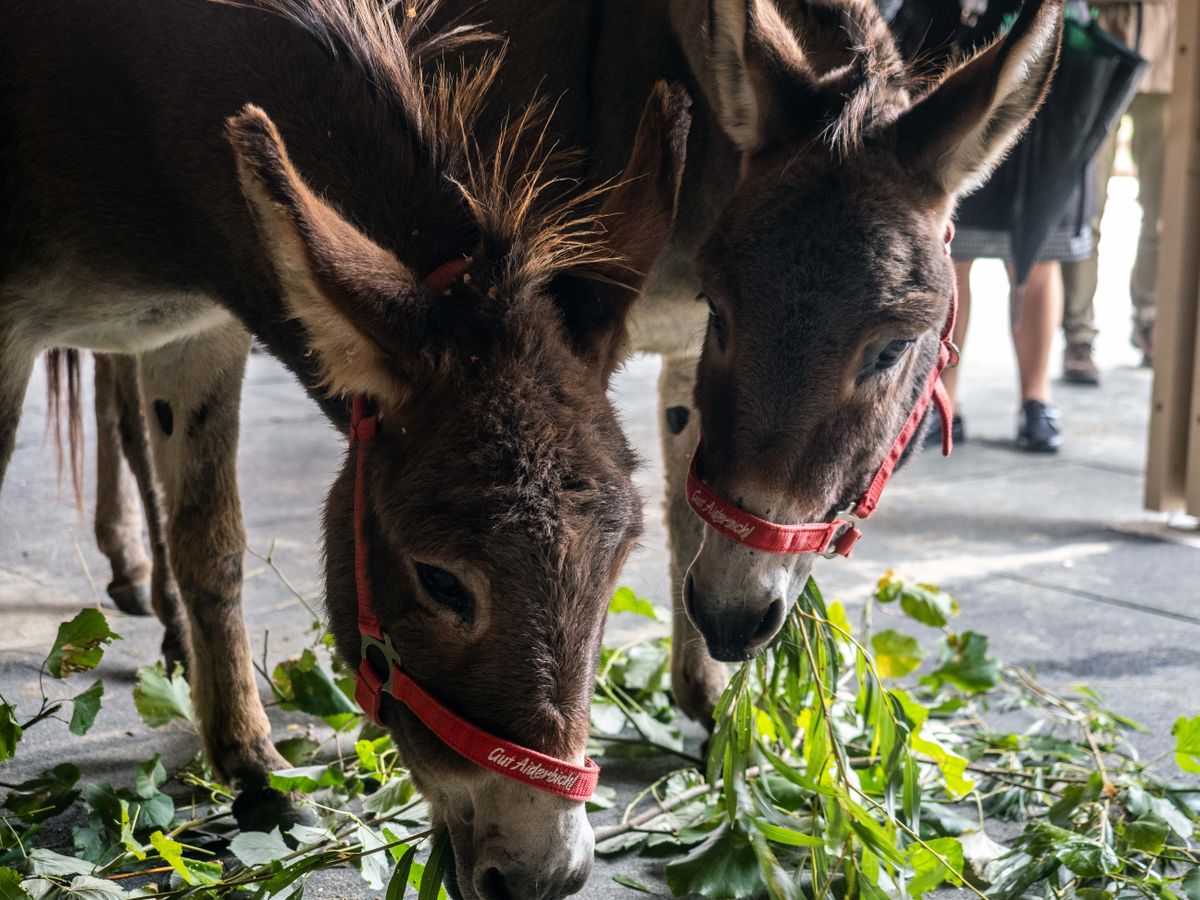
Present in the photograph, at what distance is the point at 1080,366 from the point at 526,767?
7664mm

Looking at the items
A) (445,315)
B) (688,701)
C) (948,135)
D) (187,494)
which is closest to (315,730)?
(187,494)

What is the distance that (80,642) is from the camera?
2.65m

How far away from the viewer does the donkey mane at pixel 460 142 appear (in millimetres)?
2125

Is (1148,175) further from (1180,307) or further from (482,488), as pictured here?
(482,488)

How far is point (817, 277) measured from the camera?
100 inches

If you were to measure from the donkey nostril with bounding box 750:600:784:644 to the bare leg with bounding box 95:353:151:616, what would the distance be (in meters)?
2.57

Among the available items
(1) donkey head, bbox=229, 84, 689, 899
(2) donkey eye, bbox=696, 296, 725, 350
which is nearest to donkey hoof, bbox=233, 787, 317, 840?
(1) donkey head, bbox=229, 84, 689, 899

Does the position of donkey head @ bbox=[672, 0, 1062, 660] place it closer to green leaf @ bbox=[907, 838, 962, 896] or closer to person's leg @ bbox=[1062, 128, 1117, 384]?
green leaf @ bbox=[907, 838, 962, 896]

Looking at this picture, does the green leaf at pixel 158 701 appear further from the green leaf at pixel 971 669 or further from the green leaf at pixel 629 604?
the green leaf at pixel 971 669

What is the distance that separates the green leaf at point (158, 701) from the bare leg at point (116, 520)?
118 centimetres

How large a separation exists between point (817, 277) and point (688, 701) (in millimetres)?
1485

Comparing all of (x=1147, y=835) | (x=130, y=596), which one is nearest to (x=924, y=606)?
(x=1147, y=835)

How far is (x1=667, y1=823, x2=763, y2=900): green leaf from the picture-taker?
8.56 feet

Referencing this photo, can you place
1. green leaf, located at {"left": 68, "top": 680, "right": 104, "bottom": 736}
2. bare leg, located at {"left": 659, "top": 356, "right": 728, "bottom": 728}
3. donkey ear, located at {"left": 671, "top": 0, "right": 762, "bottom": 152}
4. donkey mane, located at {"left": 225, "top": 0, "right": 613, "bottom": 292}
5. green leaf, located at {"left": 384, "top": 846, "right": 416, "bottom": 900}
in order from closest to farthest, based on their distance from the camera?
1. donkey mane, located at {"left": 225, "top": 0, "right": 613, "bottom": 292}
2. green leaf, located at {"left": 384, "top": 846, "right": 416, "bottom": 900}
3. green leaf, located at {"left": 68, "top": 680, "right": 104, "bottom": 736}
4. donkey ear, located at {"left": 671, "top": 0, "right": 762, "bottom": 152}
5. bare leg, located at {"left": 659, "top": 356, "right": 728, "bottom": 728}
